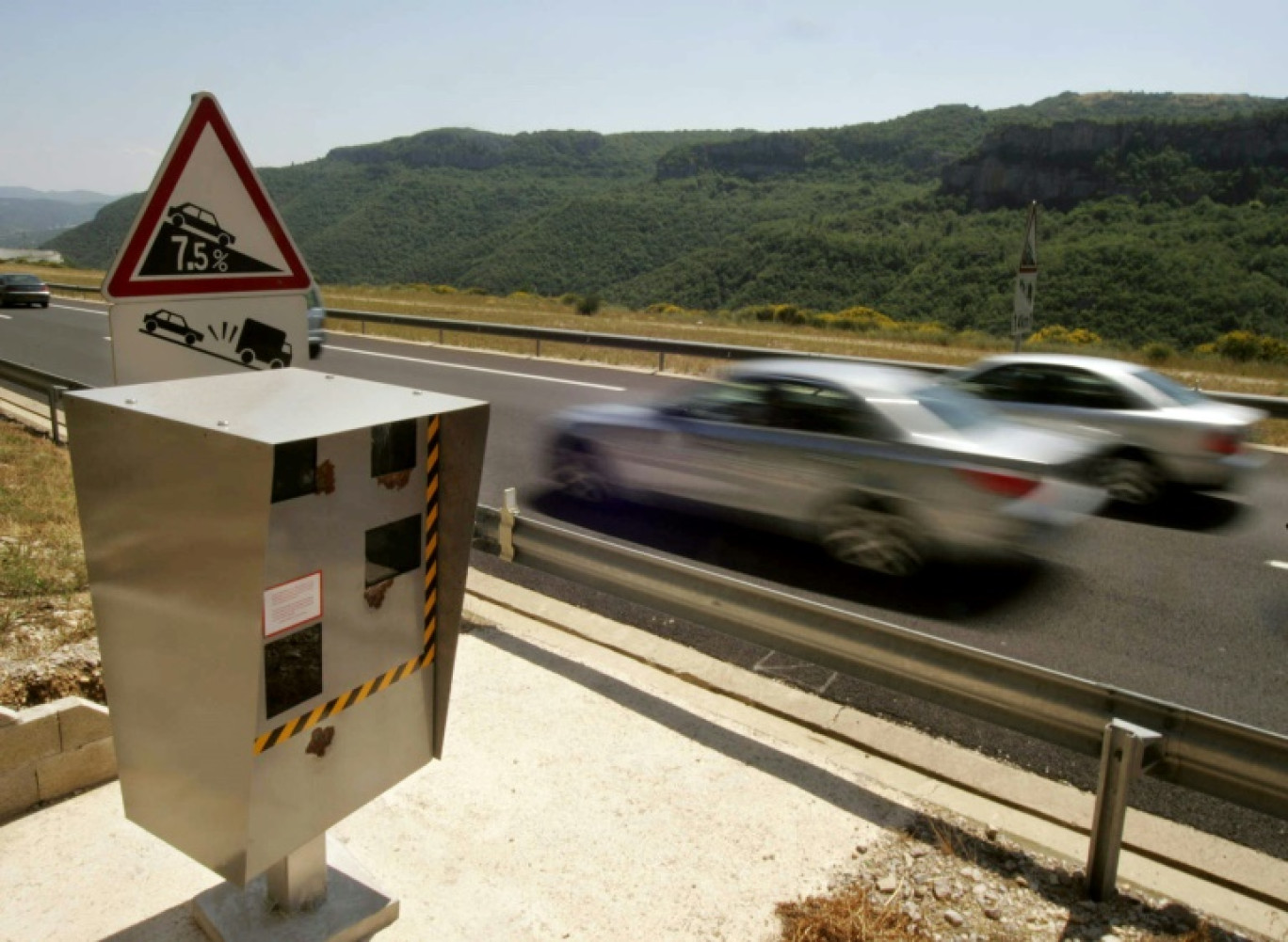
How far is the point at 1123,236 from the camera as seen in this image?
6356cm

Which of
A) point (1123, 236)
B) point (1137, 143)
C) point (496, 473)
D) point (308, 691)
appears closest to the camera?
point (308, 691)

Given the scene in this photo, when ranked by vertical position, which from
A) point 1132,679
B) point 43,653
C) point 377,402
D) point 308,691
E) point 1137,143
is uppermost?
point 1137,143

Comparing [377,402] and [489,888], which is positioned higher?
[377,402]

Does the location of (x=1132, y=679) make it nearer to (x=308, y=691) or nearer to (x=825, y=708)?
(x=825, y=708)

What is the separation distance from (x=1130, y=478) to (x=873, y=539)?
397 centimetres

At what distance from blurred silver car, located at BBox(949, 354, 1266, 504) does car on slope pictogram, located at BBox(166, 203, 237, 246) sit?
8.12 metres

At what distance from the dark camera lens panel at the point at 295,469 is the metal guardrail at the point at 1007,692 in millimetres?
2375

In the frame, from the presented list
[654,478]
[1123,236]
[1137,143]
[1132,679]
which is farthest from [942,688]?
[1137,143]

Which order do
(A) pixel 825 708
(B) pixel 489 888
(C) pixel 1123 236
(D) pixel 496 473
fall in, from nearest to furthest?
(B) pixel 489 888 → (A) pixel 825 708 → (D) pixel 496 473 → (C) pixel 1123 236

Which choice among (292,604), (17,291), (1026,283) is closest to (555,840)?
(292,604)

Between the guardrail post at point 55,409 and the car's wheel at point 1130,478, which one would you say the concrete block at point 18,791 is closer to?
the guardrail post at point 55,409

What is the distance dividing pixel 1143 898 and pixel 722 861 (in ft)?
4.53

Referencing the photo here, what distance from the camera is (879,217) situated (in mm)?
88750

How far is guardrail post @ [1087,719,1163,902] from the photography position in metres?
3.02
